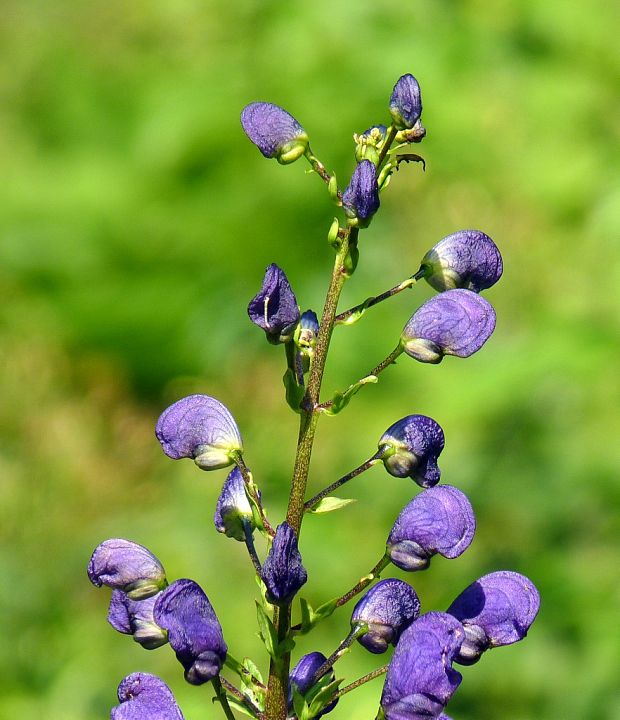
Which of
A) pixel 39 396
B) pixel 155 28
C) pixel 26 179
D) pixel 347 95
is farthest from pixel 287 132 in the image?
pixel 155 28

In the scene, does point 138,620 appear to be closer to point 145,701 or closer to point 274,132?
point 145,701

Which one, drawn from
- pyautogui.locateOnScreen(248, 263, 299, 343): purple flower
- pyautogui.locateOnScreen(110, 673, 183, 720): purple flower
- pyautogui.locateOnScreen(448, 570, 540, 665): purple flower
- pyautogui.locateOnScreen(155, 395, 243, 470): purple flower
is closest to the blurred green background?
pyautogui.locateOnScreen(448, 570, 540, 665): purple flower

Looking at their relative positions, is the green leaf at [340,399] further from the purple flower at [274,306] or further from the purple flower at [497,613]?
the purple flower at [497,613]

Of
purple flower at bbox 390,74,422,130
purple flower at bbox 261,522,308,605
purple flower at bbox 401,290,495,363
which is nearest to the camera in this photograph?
purple flower at bbox 261,522,308,605

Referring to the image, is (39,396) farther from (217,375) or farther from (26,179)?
(26,179)

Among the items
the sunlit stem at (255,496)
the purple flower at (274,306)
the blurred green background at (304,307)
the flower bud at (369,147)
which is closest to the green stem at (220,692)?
the sunlit stem at (255,496)

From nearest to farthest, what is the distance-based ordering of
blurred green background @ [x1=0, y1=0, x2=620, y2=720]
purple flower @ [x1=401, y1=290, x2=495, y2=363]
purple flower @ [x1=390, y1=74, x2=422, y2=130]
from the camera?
1. purple flower @ [x1=390, y1=74, x2=422, y2=130]
2. purple flower @ [x1=401, y1=290, x2=495, y2=363]
3. blurred green background @ [x1=0, y1=0, x2=620, y2=720]

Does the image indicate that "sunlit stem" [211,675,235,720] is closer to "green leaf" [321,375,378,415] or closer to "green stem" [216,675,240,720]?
"green stem" [216,675,240,720]
